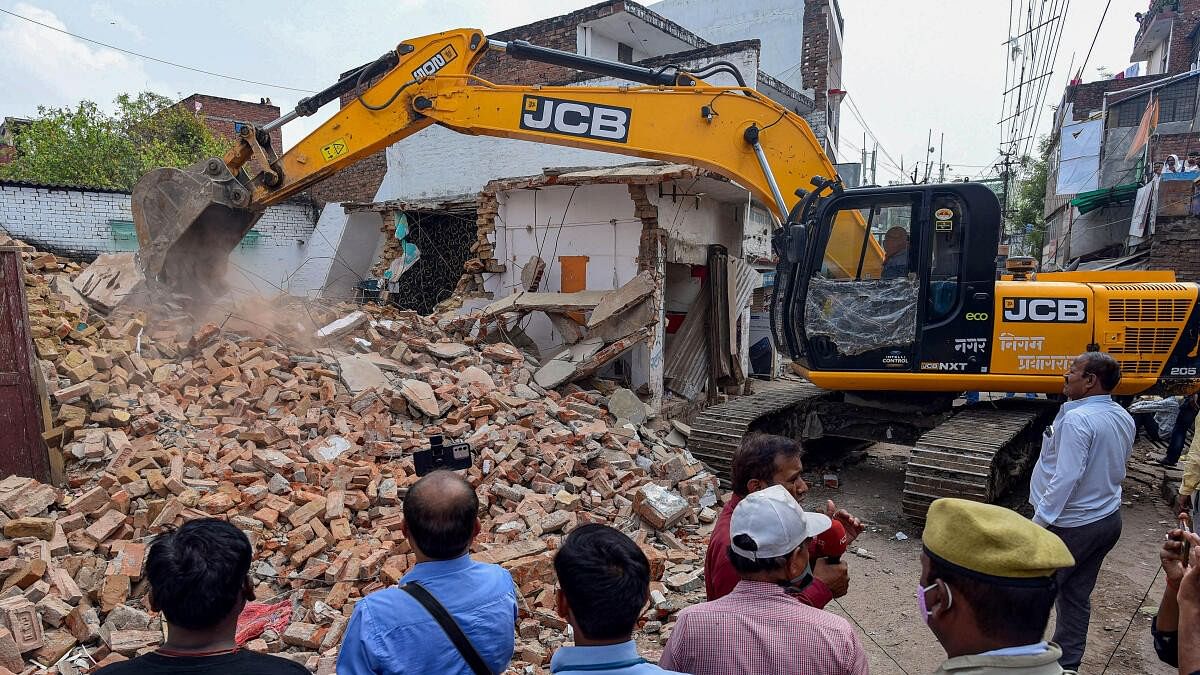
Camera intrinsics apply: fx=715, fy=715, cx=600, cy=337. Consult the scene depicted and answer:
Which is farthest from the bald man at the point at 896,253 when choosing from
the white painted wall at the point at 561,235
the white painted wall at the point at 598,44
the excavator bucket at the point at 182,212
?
the white painted wall at the point at 598,44

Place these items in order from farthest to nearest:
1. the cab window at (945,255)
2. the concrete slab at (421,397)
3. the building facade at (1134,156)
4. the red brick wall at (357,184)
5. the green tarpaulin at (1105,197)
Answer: the red brick wall at (357,184), the green tarpaulin at (1105,197), the building facade at (1134,156), the concrete slab at (421,397), the cab window at (945,255)

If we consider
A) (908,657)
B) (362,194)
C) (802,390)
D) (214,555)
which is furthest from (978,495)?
(362,194)

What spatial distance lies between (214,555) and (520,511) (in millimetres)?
4020

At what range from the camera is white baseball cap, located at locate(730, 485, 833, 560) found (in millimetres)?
1997

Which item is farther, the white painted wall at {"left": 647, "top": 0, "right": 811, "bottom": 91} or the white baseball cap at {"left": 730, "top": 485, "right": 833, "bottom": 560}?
the white painted wall at {"left": 647, "top": 0, "right": 811, "bottom": 91}

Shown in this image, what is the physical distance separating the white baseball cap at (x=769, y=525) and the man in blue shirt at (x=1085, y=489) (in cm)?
242

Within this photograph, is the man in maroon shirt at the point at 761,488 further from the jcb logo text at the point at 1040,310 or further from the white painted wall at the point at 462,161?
the white painted wall at the point at 462,161

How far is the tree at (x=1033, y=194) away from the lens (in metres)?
33.6

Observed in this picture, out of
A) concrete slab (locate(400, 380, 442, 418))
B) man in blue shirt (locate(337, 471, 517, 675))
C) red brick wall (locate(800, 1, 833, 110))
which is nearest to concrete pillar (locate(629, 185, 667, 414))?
concrete slab (locate(400, 380, 442, 418))

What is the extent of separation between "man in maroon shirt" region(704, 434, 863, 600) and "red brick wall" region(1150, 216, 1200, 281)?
15148 mm

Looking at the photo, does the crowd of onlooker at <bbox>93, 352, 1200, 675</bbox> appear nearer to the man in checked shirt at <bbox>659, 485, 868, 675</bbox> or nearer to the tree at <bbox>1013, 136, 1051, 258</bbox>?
the man in checked shirt at <bbox>659, 485, 868, 675</bbox>

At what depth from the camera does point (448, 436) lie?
693 centimetres

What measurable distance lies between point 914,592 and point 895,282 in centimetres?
278

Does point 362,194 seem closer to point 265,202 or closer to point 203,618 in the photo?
point 265,202
